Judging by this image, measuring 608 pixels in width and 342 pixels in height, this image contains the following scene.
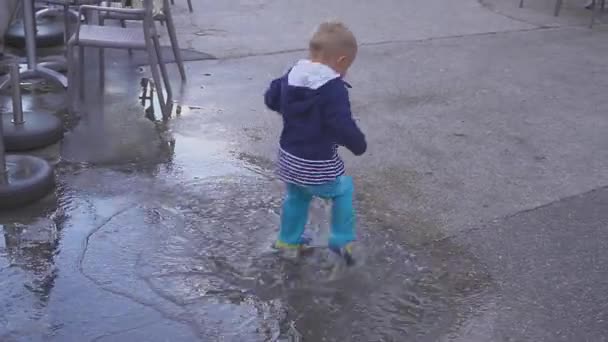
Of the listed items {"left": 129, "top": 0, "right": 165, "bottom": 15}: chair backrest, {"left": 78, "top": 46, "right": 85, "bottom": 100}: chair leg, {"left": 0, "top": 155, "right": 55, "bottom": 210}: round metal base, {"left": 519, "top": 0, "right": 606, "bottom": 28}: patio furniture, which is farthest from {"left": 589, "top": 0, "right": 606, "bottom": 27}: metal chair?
{"left": 0, "top": 155, "right": 55, "bottom": 210}: round metal base

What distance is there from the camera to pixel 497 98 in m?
6.61

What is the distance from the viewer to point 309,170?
144 inches

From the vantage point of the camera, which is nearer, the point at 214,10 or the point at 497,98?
the point at 497,98

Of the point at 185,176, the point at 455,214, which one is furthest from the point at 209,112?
the point at 455,214

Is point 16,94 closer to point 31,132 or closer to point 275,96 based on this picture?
point 31,132

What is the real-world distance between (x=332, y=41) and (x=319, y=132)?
0.39m

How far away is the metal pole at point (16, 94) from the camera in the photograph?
4.80 metres

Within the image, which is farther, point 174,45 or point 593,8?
point 593,8

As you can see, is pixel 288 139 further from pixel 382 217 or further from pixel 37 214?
pixel 37 214

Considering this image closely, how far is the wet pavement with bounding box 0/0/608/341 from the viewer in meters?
3.44

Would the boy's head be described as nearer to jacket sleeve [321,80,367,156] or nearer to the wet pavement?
jacket sleeve [321,80,367,156]

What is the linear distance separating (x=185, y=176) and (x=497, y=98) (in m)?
2.90

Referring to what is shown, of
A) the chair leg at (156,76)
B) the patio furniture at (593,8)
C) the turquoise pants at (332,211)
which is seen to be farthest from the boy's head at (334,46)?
the patio furniture at (593,8)

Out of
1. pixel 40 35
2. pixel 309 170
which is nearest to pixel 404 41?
pixel 40 35
